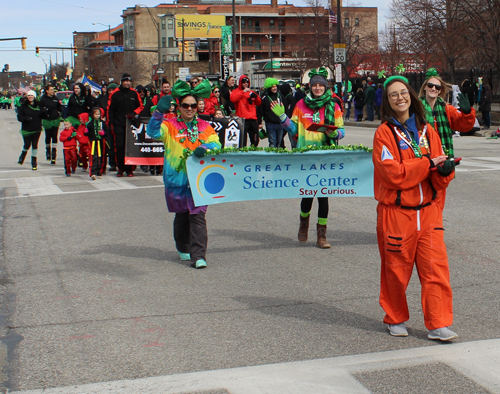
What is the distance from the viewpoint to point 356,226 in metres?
9.27

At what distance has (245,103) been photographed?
52.7 feet

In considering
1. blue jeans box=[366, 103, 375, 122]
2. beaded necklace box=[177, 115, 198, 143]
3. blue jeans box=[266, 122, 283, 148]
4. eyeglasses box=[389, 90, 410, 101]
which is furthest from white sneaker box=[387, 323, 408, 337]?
blue jeans box=[366, 103, 375, 122]

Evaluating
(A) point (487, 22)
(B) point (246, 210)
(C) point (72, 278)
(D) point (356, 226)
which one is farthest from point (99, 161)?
(A) point (487, 22)

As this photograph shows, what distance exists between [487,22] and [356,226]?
23406 millimetres

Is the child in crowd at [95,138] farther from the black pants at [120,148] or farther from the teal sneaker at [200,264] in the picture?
the teal sneaker at [200,264]

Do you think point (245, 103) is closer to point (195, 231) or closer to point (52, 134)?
point (52, 134)

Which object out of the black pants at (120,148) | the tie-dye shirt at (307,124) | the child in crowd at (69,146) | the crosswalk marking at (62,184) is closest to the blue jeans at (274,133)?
the crosswalk marking at (62,184)

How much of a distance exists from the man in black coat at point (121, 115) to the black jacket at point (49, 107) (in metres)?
3.38

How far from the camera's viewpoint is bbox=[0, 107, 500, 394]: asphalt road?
425 cm

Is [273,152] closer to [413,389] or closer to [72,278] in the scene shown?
[72,278]

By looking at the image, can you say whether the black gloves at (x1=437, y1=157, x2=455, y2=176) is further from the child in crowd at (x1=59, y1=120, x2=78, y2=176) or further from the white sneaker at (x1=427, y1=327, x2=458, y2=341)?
the child in crowd at (x1=59, y1=120, x2=78, y2=176)

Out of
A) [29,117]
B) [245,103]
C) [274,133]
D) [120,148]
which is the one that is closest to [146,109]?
[120,148]

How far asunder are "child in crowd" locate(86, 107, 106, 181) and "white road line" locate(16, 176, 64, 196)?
97 centimetres

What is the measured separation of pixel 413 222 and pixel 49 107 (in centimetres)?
1578
